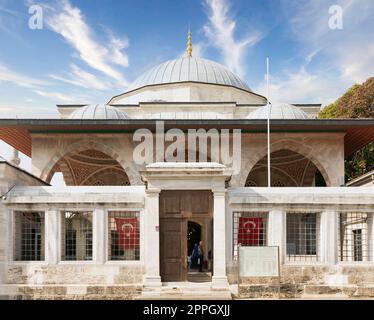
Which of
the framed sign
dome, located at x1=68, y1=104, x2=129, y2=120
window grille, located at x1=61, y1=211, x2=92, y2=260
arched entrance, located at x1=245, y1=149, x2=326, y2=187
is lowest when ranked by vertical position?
the framed sign

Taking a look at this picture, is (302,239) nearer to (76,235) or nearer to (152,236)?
(152,236)

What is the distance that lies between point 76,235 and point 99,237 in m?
0.76

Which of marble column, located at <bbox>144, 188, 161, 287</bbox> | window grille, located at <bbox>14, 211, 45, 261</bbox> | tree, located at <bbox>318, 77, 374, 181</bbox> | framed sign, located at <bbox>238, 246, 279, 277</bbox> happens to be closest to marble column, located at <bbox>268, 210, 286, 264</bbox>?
framed sign, located at <bbox>238, 246, 279, 277</bbox>

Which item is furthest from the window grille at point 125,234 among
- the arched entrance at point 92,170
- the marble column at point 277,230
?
the arched entrance at point 92,170

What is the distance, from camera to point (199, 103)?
23703 mm

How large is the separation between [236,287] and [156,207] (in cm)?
263

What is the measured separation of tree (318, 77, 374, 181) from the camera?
26484mm

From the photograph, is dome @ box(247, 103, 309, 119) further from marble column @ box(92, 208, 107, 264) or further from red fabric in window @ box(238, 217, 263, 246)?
marble column @ box(92, 208, 107, 264)

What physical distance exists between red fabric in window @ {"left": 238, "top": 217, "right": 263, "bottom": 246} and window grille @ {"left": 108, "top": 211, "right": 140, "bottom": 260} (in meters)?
2.48

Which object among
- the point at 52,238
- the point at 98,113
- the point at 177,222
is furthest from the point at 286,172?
the point at 52,238

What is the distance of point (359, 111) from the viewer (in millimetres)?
27719

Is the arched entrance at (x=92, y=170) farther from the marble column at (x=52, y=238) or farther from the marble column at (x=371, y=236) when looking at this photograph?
the marble column at (x=371, y=236)

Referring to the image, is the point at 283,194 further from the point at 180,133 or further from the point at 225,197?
the point at 180,133

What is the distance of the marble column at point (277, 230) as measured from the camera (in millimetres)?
11641
